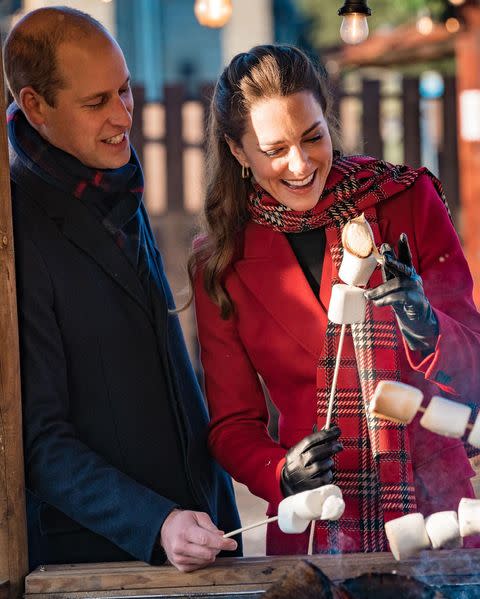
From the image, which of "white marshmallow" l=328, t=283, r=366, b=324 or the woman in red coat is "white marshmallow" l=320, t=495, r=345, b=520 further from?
"white marshmallow" l=328, t=283, r=366, b=324

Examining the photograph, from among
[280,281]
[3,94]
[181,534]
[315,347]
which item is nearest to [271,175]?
[280,281]

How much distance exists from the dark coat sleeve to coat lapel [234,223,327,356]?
0.57 meters

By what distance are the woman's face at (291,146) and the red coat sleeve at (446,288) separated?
28cm

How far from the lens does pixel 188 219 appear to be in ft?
34.0

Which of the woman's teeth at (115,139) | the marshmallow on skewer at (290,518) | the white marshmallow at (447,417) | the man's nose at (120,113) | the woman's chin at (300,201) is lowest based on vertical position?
the marshmallow on skewer at (290,518)

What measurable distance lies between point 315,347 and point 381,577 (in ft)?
2.32

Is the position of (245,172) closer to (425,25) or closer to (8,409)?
(8,409)

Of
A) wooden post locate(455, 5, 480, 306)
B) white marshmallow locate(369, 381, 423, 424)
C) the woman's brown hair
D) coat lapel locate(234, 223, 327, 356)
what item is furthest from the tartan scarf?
wooden post locate(455, 5, 480, 306)

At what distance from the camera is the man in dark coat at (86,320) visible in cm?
261

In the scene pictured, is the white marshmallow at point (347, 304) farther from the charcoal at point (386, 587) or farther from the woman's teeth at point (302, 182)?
the charcoal at point (386, 587)

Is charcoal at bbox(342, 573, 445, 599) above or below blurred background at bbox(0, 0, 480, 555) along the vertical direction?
below

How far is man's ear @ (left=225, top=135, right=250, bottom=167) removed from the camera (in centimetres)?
292

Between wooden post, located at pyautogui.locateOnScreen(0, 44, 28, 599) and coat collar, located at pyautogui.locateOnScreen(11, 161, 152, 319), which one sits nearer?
wooden post, located at pyautogui.locateOnScreen(0, 44, 28, 599)

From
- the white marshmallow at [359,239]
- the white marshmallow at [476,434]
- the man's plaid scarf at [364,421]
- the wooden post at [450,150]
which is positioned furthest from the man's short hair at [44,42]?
the wooden post at [450,150]
